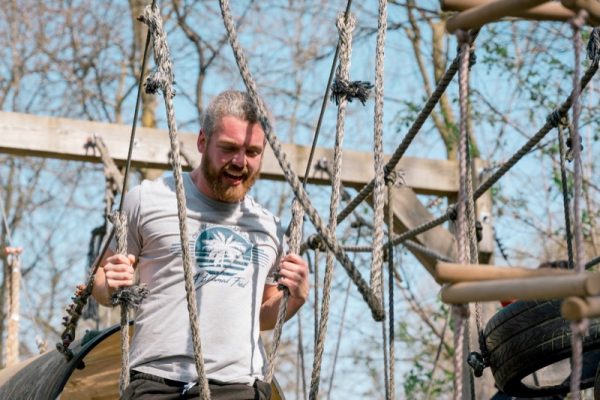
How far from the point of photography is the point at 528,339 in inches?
134

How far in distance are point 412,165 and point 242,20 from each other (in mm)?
6609

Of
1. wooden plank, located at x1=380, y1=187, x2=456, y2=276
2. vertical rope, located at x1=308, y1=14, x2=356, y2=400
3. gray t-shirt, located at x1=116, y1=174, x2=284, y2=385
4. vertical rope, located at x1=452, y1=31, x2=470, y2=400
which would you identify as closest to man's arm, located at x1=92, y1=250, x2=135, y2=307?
gray t-shirt, located at x1=116, y1=174, x2=284, y2=385

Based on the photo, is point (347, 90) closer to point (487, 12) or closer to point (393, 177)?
point (487, 12)

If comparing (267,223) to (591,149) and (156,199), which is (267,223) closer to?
(156,199)

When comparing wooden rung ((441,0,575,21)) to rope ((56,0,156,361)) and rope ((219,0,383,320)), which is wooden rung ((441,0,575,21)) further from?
rope ((56,0,156,361))

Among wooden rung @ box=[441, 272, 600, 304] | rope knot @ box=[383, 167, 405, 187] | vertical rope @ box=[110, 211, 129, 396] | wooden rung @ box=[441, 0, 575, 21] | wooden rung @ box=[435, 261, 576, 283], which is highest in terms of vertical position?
rope knot @ box=[383, 167, 405, 187]

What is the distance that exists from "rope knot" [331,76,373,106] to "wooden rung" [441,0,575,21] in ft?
2.09

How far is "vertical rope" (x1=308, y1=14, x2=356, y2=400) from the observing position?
2.40 m

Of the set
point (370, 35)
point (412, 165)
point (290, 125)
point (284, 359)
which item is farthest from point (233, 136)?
point (284, 359)

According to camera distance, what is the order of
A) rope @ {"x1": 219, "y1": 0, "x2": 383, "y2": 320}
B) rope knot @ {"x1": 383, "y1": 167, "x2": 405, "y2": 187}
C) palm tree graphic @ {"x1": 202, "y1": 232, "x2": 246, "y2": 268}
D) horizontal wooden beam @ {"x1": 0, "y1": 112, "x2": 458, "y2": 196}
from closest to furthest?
rope @ {"x1": 219, "y1": 0, "x2": 383, "y2": 320} < palm tree graphic @ {"x1": 202, "y1": 232, "x2": 246, "y2": 268} < rope knot @ {"x1": 383, "y1": 167, "x2": 405, "y2": 187} < horizontal wooden beam @ {"x1": 0, "y1": 112, "x2": 458, "y2": 196}

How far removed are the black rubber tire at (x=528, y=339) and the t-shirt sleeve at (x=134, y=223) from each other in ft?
4.06

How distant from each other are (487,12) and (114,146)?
11.8 ft

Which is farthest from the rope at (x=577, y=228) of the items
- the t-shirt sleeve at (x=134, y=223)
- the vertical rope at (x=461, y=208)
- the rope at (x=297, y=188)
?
the t-shirt sleeve at (x=134, y=223)

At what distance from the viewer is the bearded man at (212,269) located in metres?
2.66
